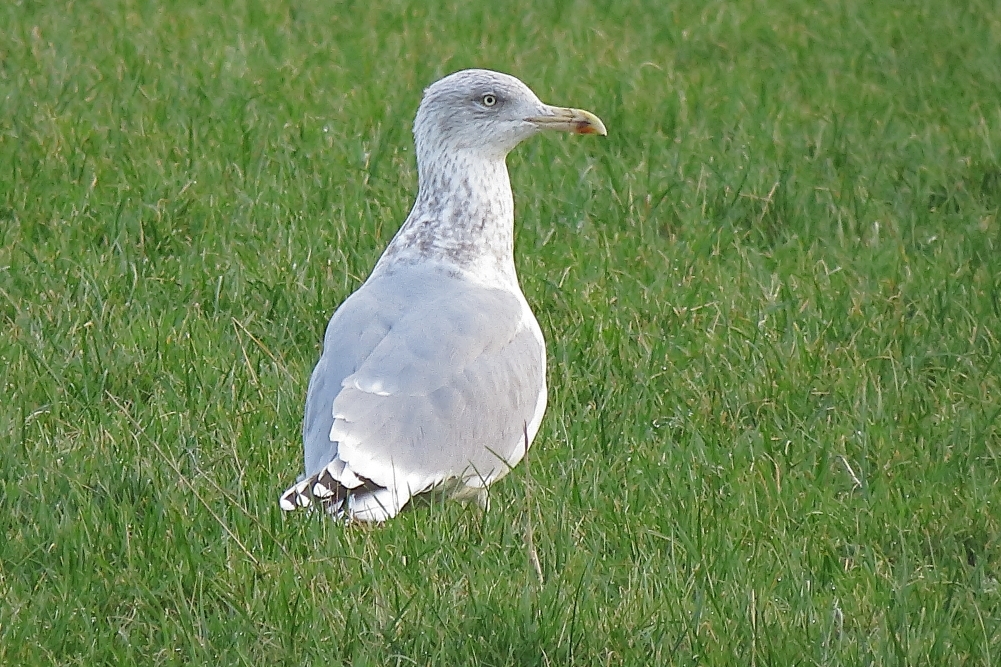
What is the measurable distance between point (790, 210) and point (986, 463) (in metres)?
2.30

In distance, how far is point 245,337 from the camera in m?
5.67

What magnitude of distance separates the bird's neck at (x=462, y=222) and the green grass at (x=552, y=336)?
2.07 feet

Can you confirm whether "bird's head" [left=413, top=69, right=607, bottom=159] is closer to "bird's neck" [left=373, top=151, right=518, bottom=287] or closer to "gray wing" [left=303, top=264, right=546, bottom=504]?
"bird's neck" [left=373, top=151, right=518, bottom=287]

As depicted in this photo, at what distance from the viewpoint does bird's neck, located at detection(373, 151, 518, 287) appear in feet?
16.2

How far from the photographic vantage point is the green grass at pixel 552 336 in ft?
12.8

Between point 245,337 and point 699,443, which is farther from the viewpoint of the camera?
point 245,337

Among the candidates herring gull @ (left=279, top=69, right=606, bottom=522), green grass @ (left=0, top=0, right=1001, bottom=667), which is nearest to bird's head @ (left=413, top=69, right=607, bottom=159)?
herring gull @ (left=279, top=69, right=606, bottom=522)

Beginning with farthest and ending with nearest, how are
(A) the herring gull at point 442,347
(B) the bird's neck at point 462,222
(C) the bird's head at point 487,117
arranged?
1. (C) the bird's head at point 487,117
2. (B) the bird's neck at point 462,222
3. (A) the herring gull at point 442,347

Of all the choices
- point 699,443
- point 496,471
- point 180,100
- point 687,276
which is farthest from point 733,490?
point 180,100

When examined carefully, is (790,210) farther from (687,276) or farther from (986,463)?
(986,463)

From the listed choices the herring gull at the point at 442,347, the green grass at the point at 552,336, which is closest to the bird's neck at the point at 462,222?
the herring gull at the point at 442,347

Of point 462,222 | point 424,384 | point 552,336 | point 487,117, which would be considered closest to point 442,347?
point 424,384

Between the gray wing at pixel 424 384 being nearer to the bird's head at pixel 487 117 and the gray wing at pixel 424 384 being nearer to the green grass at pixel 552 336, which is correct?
the green grass at pixel 552 336

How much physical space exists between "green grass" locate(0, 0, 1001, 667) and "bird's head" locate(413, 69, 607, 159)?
910mm
